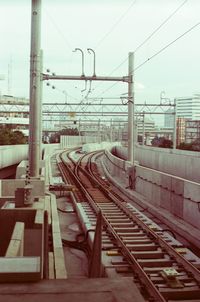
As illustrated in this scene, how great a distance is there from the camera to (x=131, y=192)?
20859 mm

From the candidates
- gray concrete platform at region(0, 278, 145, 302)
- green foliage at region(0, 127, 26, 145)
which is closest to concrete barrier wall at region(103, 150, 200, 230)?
gray concrete platform at region(0, 278, 145, 302)

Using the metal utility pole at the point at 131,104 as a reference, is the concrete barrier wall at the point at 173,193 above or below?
below

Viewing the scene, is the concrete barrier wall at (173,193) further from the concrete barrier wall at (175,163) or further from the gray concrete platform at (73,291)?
the gray concrete platform at (73,291)

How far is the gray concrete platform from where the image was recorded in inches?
187

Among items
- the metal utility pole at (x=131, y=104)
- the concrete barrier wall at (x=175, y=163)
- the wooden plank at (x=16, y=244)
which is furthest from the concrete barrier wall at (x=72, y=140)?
the wooden plank at (x=16, y=244)

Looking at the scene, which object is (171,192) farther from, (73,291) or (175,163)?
(175,163)

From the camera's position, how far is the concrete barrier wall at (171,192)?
1277 centimetres

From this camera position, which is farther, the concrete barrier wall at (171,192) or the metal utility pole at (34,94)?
the metal utility pole at (34,94)

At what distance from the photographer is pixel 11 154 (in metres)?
38.2

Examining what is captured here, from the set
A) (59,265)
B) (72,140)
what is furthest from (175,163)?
(72,140)

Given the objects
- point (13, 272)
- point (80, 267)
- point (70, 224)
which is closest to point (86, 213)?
point (70, 224)

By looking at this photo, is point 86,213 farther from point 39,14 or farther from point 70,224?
point 39,14

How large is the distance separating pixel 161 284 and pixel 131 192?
1293cm

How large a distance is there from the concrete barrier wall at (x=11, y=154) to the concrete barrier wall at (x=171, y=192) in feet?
49.6
